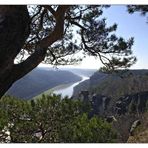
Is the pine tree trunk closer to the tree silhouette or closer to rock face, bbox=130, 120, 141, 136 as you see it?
the tree silhouette

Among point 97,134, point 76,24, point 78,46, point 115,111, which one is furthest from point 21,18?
point 97,134

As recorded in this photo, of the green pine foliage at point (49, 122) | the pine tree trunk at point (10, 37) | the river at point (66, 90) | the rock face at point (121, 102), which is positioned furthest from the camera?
the green pine foliage at point (49, 122)

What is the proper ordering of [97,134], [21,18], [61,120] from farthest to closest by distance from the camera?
[61,120], [97,134], [21,18]

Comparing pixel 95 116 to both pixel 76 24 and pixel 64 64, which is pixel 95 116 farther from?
pixel 76 24

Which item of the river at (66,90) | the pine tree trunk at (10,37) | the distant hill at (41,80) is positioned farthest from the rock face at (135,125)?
the pine tree trunk at (10,37)

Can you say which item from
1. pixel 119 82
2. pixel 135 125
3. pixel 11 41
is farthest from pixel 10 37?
pixel 135 125

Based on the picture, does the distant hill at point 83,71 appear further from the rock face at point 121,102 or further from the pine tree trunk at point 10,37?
the pine tree trunk at point 10,37
